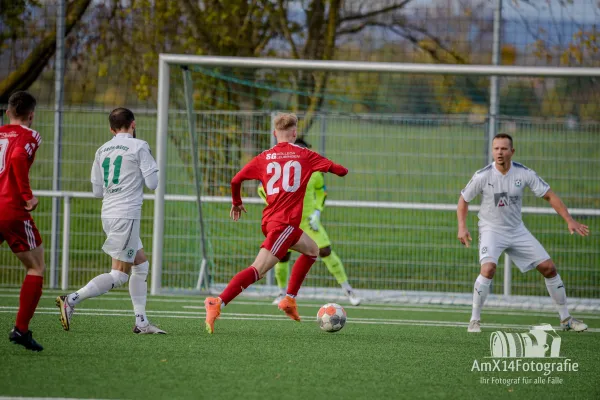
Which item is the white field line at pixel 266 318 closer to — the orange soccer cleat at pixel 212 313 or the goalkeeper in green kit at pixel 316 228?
the goalkeeper in green kit at pixel 316 228

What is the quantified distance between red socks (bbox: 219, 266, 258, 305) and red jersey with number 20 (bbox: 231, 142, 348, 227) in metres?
0.50

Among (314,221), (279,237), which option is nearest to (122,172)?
Result: (279,237)

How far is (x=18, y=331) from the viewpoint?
20.2 ft

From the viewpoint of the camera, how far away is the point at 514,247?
28.1 feet

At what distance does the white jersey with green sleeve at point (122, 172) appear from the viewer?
7.16 meters

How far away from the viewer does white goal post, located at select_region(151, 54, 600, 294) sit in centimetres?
1053

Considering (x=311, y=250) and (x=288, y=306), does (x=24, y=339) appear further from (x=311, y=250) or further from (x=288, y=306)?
(x=311, y=250)

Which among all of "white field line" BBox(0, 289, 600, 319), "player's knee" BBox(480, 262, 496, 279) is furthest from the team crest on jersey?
"white field line" BBox(0, 289, 600, 319)

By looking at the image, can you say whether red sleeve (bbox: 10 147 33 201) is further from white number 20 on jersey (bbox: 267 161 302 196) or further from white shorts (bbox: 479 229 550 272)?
white shorts (bbox: 479 229 550 272)

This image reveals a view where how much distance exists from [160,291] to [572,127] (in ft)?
18.6

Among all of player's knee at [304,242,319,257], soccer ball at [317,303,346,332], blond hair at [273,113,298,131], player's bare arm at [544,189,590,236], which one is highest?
blond hair at [273,113,298,131]

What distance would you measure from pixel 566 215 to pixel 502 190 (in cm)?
63

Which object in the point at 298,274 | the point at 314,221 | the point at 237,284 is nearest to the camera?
the point at 237,284

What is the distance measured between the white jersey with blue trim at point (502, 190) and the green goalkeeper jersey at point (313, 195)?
2.34 metres
